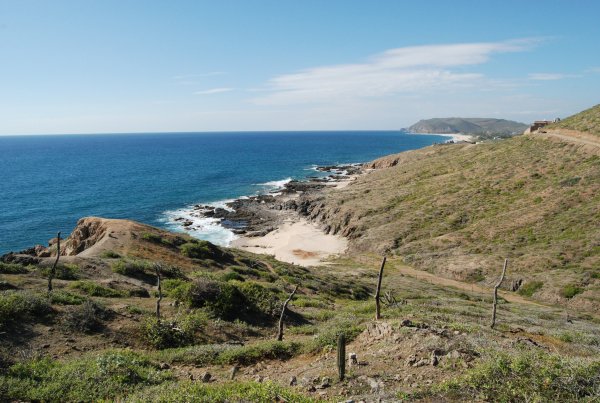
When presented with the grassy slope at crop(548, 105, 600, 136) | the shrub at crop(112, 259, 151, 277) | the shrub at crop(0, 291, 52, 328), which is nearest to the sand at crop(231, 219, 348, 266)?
the shrub at crop(112, 259, 151, 277)

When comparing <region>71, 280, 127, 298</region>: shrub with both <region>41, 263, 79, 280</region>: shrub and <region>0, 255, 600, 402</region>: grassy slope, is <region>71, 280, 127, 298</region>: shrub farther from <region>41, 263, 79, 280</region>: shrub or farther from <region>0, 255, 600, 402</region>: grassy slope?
<region>0, 255, 600, 402</region>: grassy slope

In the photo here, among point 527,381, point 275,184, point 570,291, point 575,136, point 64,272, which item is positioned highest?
point 575,136

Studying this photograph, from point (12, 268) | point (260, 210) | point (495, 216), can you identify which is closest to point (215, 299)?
point (12, 268)

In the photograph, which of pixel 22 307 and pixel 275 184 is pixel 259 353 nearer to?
pixel 22 307

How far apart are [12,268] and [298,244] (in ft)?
145

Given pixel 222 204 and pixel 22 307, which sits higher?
pixel 22 307

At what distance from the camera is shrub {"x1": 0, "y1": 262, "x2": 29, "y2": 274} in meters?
21.0

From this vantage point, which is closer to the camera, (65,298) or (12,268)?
(65,298)

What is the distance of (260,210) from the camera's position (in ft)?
273

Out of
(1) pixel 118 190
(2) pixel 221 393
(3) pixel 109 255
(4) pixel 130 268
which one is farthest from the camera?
(1) pixel 118 190

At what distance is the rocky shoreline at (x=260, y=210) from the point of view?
235ft

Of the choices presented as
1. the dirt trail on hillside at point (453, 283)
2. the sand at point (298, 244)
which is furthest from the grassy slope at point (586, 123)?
the sand at point (298, 244)

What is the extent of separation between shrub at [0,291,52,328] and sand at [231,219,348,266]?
4053 centimetres

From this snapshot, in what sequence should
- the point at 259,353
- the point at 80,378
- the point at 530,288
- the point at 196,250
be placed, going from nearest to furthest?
the point at 80,378, the point at 259,353, the point at 196,250, the point at 530,288
